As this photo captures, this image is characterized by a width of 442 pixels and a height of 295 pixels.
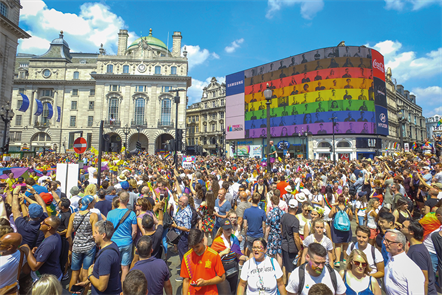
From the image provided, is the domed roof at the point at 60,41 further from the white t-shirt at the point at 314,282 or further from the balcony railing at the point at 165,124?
the white t-shirt at the point at 314,282

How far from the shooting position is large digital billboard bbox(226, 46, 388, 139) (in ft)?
133

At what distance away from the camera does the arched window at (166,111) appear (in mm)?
50875

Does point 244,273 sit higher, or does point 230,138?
point 230,138

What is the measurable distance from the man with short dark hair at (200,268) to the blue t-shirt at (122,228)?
1939mm

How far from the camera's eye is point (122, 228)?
15.5 feet

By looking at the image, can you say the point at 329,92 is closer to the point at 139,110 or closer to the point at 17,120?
the point at 139,110

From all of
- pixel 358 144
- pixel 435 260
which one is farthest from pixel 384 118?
pixel 435 260

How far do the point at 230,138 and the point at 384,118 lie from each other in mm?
31104

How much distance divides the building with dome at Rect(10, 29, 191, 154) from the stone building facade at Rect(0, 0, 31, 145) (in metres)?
19.0

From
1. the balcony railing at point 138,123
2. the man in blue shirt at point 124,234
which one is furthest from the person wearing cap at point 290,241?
the balcony railing at point 138,123

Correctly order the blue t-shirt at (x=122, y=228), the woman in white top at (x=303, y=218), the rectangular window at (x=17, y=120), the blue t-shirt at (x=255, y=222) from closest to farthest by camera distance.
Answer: the blue t-shirt at (x=122, y=228), the woman in white top at (x=303, y=218), the blue t-shirt at (x=255, y=222), the rectangular window at (x=17, y=120)

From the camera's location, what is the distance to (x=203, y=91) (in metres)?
71.9

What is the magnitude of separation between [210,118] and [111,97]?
27.0 metres

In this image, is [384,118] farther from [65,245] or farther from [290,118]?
[65,245]
